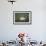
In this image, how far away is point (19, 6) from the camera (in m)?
5.92

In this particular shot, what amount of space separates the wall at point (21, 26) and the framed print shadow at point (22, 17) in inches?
5.2

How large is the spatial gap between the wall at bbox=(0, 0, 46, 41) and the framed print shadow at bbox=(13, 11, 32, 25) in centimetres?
13

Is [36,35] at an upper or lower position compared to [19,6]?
lower

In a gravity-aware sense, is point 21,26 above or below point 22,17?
below

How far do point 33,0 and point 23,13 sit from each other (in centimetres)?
71

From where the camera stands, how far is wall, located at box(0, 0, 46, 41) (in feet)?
19.4

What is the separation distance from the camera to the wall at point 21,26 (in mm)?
5918

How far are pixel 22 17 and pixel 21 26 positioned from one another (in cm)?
40

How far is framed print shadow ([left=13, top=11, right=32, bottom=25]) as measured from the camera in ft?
19.4

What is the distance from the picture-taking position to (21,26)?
595cm

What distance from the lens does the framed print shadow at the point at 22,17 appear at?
5926 millimetres

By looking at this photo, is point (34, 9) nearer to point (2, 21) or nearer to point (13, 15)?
point (13, 15)

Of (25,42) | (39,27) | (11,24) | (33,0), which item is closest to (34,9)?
(33,0)

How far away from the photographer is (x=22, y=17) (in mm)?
5980
